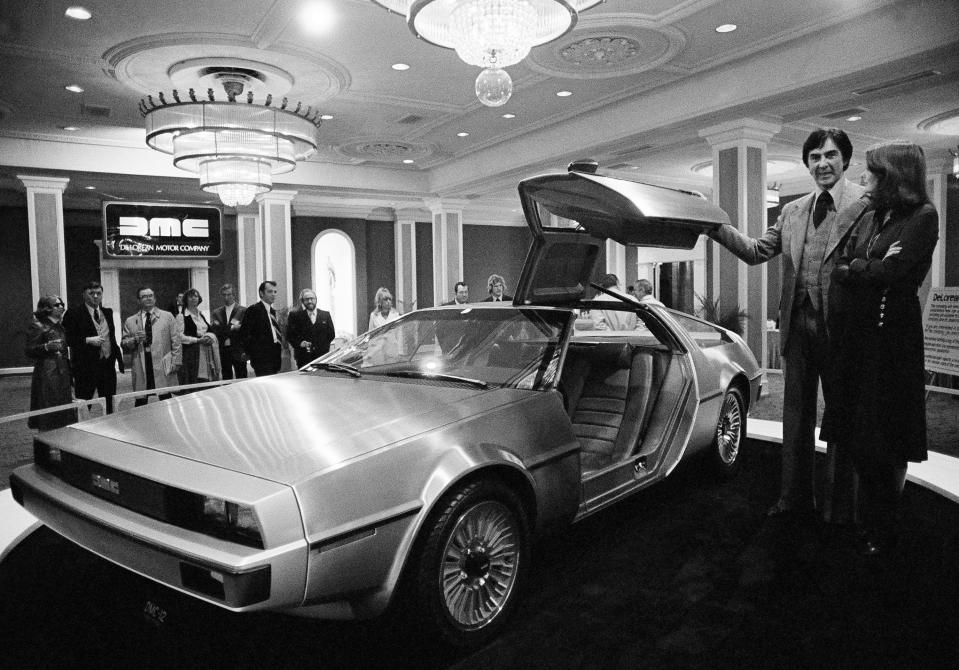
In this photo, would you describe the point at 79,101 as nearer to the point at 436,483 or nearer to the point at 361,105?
the point at 361,105

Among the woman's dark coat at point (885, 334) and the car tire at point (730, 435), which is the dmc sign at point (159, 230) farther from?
the woman's dark coat at point (885, 334)

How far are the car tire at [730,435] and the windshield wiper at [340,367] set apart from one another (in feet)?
6.49

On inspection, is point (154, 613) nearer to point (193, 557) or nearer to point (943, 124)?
point (193, 557)

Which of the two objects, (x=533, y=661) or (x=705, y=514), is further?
(x=705, y=514)

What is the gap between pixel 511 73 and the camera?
7.13 meters

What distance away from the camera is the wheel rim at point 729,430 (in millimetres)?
3765

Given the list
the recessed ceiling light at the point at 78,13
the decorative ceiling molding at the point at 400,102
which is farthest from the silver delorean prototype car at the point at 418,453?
the decorative ceiling molding at the point at 400,102

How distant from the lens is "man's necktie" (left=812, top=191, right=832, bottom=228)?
3035mm

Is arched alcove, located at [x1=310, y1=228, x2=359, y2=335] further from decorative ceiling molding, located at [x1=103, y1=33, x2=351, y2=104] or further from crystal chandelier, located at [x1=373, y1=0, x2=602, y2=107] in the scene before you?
crystal chandelier, located at [x1=373, y1=0, x2=602, y2=107]

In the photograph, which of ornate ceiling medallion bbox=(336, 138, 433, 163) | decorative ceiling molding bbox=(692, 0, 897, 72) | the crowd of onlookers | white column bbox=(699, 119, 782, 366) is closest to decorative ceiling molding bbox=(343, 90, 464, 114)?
ornate ceiling medallion bbox=(336, 138, 433, 163)

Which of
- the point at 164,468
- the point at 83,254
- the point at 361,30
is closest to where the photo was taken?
the point at 164,468

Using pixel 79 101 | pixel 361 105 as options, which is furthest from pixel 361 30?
pixel 79 101

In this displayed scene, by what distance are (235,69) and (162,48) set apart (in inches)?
29.6

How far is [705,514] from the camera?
3.24 m
